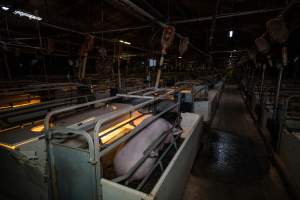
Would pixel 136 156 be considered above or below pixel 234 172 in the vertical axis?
above

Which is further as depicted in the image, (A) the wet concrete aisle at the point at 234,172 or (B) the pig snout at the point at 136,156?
(A) the wet concrete aisle at the point at 234,172

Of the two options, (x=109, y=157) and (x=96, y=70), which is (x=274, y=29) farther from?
(x=96, y=70)

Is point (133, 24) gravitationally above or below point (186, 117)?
above

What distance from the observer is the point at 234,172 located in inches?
126

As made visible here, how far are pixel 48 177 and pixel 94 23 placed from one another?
5448 mm

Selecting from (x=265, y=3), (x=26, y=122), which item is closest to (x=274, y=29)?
(x=265, y=3)

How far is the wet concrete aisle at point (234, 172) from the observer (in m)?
2.66

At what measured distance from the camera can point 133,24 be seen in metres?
5.93

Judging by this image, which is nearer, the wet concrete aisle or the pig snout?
the pig snout

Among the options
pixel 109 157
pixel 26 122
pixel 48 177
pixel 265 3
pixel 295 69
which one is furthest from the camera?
pixel 295 69

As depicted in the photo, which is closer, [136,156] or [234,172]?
[136,156]

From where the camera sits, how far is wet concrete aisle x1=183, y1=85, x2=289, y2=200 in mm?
2664

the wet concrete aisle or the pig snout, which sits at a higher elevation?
the pig snout

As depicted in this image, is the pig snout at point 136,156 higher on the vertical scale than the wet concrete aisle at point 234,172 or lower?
higher
